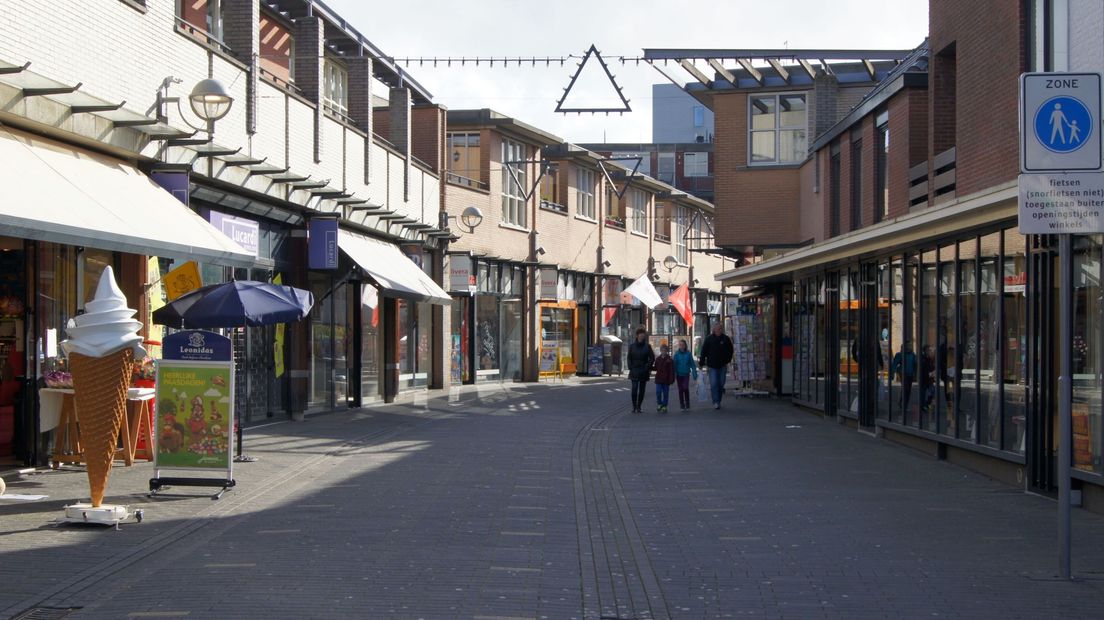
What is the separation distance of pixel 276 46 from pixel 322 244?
477 cm

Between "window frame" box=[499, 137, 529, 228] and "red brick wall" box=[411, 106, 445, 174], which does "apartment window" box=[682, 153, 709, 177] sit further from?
"red brick wall" box=[411, 106, 445, 174]

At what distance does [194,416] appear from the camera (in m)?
12.2

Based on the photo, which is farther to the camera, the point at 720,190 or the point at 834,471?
the point at 720,190

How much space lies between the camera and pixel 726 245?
32.2 meters

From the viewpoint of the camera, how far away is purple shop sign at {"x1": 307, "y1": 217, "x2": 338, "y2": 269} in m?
22.8

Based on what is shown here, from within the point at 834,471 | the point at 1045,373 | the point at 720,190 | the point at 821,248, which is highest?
the point at 720,190

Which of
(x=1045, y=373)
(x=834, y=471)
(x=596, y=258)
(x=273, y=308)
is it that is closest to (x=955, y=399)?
(x=834, y=471)

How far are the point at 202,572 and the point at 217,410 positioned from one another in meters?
4.01

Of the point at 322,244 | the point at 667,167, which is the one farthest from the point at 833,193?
the point at 667,167

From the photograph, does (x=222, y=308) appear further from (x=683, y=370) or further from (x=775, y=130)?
(x=775, y=130)

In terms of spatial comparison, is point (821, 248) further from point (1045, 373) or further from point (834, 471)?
point (1045, 373)

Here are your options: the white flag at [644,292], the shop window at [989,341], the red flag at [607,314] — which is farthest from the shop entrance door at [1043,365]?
the red flag at [607,314]

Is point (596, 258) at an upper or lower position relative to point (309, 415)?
upper

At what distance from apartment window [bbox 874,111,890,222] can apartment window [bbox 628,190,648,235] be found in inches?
1162
